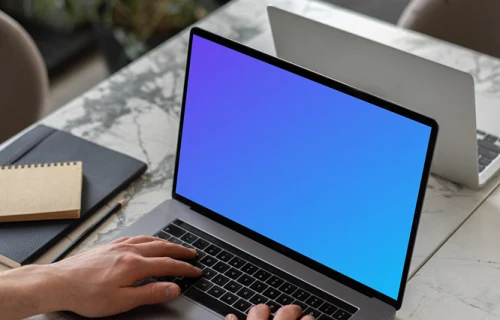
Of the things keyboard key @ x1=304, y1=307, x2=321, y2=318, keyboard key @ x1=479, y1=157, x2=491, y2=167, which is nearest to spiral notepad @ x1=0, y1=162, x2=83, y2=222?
keyboard key @ x1=304, y1=307, x2=321, y2=318

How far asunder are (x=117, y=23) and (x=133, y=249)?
5.48ft

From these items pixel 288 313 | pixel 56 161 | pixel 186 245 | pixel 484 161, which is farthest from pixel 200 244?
pixel 484 161

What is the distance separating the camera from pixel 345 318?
122cm

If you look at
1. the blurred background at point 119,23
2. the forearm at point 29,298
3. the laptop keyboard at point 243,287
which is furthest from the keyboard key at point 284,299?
the blurred background at point 119,23

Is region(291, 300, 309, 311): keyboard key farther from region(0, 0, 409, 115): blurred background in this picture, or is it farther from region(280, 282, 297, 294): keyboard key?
region(0, 0, 409, 115): blurred background

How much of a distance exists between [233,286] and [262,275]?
5 centimetres

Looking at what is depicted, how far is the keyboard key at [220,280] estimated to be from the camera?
1275 mm

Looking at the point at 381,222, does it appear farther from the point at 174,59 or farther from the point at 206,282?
the point at 174,59

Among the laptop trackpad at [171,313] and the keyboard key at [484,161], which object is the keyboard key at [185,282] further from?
the keyboard key at [484,161]

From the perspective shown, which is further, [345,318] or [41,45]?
[41,45]

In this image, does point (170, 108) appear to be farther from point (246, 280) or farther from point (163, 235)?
point (246, 280)

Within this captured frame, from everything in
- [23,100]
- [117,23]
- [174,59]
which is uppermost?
[174,59]

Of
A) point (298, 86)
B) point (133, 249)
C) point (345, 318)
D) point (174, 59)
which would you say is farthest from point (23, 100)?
point (345, 318)

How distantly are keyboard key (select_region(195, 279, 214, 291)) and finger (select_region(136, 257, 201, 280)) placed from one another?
0.01m
